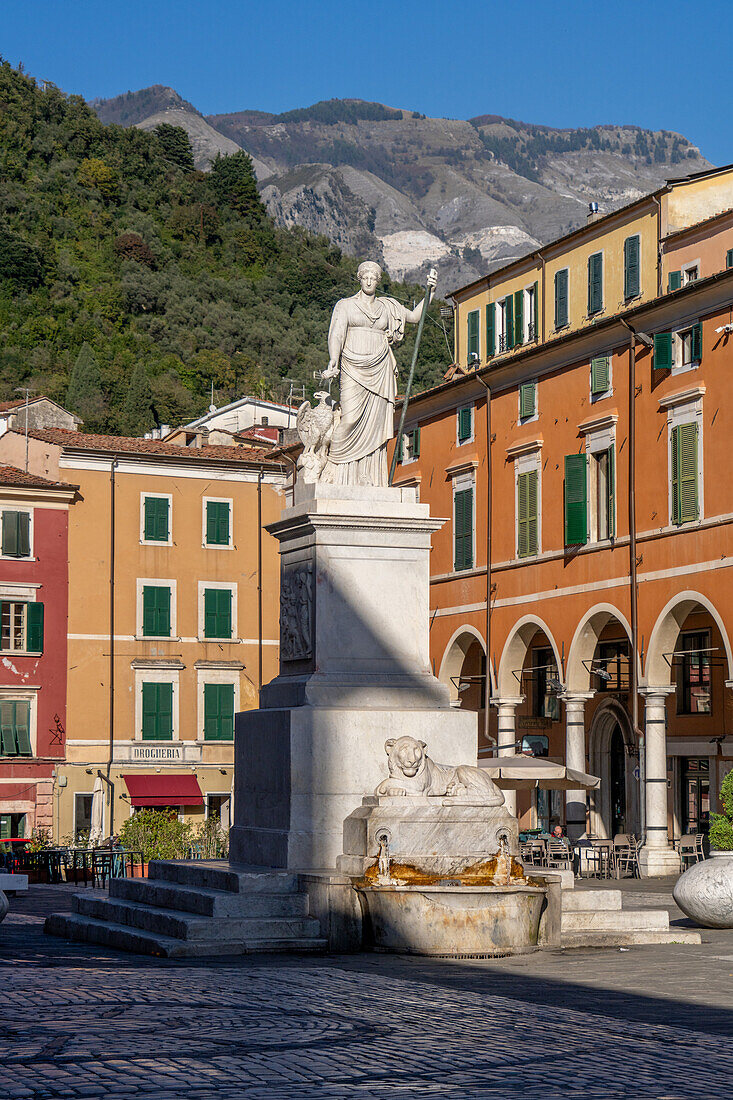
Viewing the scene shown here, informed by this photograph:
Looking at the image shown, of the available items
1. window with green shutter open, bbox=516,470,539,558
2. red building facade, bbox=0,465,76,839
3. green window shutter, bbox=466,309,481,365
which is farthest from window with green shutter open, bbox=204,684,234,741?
window with green shutter open, bbox=516,470,539,558

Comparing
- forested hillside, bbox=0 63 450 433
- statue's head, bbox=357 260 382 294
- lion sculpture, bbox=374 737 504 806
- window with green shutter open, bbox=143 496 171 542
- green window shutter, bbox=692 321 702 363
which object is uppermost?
forested hillside, bbox=0 63 450 433

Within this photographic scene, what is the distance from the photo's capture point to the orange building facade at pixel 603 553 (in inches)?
1163

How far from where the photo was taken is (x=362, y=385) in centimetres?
1430

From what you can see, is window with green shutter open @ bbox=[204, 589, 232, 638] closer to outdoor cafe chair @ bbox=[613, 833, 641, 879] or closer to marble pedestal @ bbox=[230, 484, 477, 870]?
outdoor cafe chair @ bbox=[613, 833, 641, 879]

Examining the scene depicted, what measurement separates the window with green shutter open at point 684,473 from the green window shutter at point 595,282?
832 centimetres

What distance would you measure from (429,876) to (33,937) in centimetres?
420

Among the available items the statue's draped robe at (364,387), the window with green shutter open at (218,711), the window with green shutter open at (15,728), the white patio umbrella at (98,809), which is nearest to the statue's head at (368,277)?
the statue's draped robe at (364,387)

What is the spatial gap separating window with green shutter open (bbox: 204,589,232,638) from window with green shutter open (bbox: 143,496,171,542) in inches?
80.0

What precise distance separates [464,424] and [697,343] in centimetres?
930

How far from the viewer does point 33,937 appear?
14.2 m

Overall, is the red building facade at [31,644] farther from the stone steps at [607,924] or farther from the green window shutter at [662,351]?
the stone steps at [607,924]

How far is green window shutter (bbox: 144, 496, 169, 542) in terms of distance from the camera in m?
45.8

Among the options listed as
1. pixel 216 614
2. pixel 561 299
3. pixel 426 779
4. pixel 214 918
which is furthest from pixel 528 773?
pixel 216 614

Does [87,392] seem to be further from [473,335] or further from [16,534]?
[473,335]
